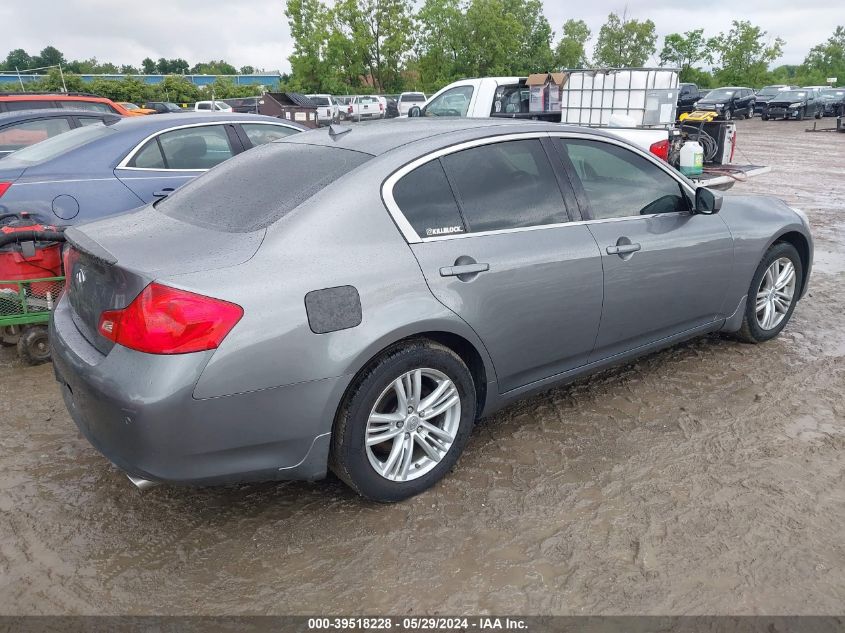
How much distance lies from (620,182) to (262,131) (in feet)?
12.0

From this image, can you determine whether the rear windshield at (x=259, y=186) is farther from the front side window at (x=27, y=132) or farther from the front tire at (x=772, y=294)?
the front side window at (x=27, y=132)

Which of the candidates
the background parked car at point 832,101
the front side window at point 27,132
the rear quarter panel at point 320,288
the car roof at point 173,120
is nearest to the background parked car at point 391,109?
the background parked car at point 832,101

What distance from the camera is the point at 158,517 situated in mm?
2994

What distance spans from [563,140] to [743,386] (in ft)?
6.17

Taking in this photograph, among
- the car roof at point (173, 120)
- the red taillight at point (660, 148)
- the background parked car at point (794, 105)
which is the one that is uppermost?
the car roof at point (173, 120)

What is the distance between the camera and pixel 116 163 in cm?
540

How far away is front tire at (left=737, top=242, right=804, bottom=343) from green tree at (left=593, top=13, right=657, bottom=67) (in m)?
63.7

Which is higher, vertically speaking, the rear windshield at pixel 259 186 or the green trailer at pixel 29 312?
the rear windshield at pixel 259 186

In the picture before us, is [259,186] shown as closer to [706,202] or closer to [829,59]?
[706,202]

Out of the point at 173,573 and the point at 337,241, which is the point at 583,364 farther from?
the point at 173,573

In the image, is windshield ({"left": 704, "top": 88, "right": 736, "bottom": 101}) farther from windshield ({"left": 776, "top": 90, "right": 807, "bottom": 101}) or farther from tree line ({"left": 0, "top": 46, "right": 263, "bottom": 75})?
tree line ({"left": 0, "top": 46, "right": 263, "bottom": 75})

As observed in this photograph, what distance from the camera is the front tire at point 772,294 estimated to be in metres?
4.57

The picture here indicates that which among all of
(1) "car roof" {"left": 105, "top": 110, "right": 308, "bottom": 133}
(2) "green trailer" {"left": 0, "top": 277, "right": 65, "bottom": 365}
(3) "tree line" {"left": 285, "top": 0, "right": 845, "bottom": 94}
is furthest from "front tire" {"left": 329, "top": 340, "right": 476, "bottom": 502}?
(3) "tree line" {"left": 285, "top": 0, "right": 845, "bottom": 94}

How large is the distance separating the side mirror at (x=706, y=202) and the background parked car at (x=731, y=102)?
105ft
